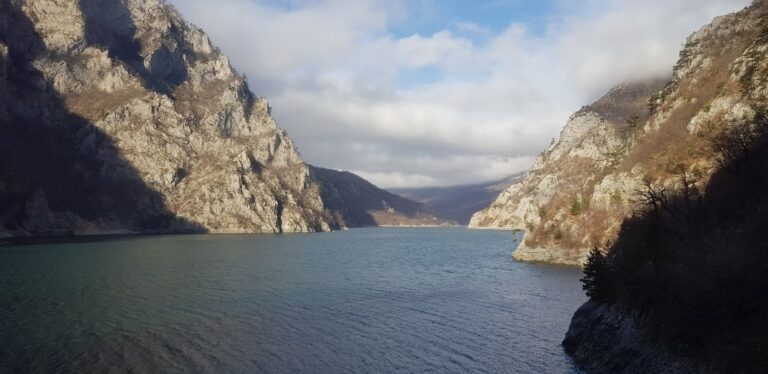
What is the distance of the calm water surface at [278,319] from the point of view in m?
38.6

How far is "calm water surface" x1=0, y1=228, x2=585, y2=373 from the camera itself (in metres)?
38.6

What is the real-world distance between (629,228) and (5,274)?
3830 inches

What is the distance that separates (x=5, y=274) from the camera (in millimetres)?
81812

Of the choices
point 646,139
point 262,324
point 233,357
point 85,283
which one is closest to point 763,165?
point 233,357

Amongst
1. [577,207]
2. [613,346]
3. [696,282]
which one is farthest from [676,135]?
[696,282]

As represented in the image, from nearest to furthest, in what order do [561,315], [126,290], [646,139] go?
[561,315], [126,290], [646,139]

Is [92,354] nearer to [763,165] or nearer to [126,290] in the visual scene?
[126,290]

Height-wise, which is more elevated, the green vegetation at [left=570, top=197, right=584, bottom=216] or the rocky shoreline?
the green vegetation at [left=570, top=197, right=584, bottom=216]

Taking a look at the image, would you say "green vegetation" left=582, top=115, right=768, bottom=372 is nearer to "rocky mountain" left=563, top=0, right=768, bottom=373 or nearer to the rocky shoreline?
"rocky mountain" left=563, top=0, right=768, bottom=373

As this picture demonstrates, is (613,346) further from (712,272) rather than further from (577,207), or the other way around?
(577,207)

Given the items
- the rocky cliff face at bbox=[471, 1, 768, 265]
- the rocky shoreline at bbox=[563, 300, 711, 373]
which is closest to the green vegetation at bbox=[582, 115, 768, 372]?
the rocky shoreline at bbox=[563, 300, 711, 373]

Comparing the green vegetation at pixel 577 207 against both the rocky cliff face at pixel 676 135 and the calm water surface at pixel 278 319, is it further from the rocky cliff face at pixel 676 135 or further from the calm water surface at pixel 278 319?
the calm water surface at pixel 278 319

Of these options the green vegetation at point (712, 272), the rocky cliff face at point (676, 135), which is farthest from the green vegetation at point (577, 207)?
the green vegetation at point (712, 272)

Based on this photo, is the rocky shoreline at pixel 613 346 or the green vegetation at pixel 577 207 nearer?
the rocky shoreline at pixel 613 346
